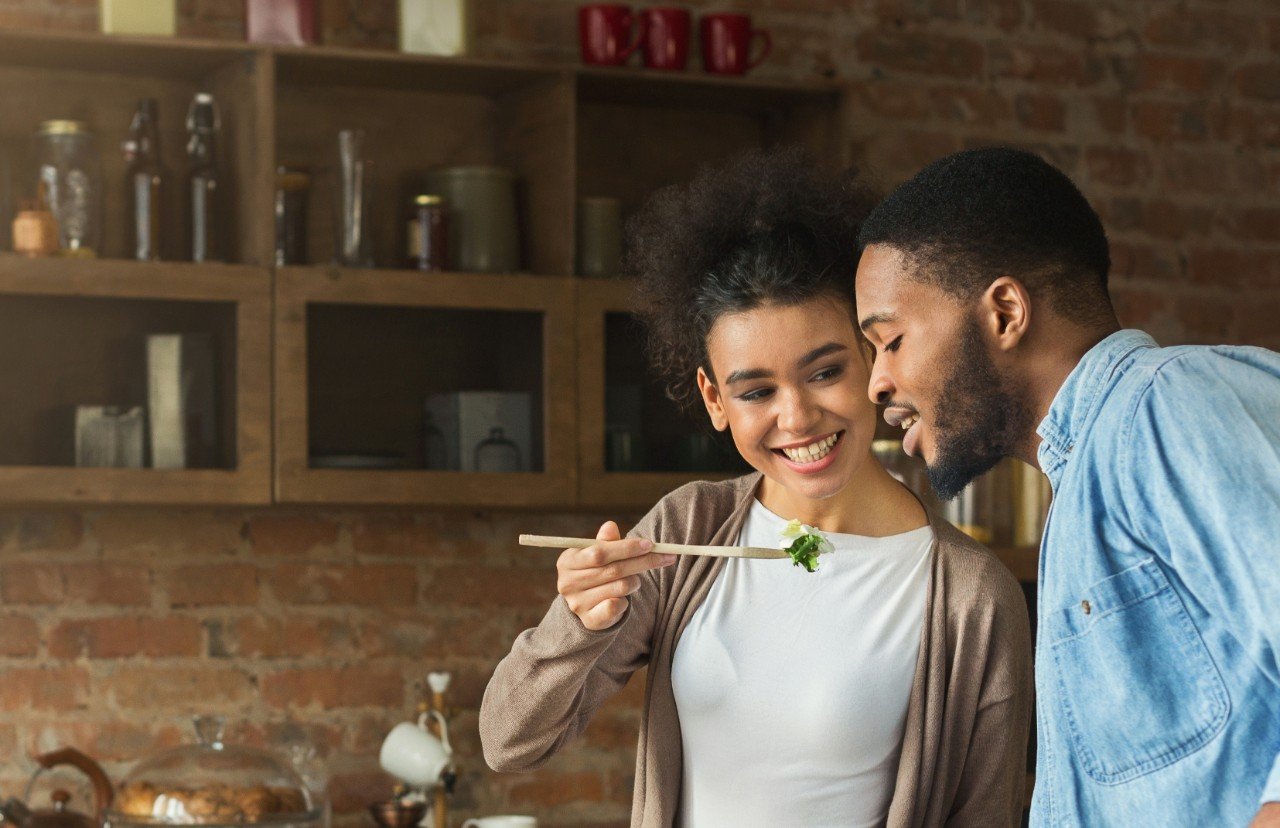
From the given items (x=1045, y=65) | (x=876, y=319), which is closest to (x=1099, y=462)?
(x=876, y=319)

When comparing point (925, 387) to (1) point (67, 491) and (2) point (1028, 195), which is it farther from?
(1) point (67, 491)

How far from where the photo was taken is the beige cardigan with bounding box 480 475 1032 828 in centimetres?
175

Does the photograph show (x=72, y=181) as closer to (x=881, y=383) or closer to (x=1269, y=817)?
(x=881, y=383)

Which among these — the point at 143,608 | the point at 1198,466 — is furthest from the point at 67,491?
the point at 1198,466

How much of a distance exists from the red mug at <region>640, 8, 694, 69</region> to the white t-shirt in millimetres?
1434

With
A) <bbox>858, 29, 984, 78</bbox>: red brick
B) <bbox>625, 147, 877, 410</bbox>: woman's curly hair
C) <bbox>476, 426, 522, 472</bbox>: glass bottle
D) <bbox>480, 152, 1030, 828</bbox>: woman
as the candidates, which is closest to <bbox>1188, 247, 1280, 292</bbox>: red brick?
<bbox>858, 29, 984, 78</bbox>: red brick

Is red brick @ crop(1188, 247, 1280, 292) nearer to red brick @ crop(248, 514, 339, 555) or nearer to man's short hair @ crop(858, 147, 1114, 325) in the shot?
red brick @ crop(248, 514, 339, 555)

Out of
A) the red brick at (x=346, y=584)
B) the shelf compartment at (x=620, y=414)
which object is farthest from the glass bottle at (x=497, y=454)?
the red brick at (x=346, y=584)

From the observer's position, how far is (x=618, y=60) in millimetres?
3018

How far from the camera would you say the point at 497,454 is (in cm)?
285

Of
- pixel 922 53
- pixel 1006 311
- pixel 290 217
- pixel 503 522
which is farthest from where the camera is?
pixel 922 53

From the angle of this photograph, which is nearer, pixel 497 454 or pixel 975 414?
pixel 975 414

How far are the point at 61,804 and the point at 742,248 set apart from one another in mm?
1620

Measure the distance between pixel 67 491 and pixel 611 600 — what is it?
1.32 meters
